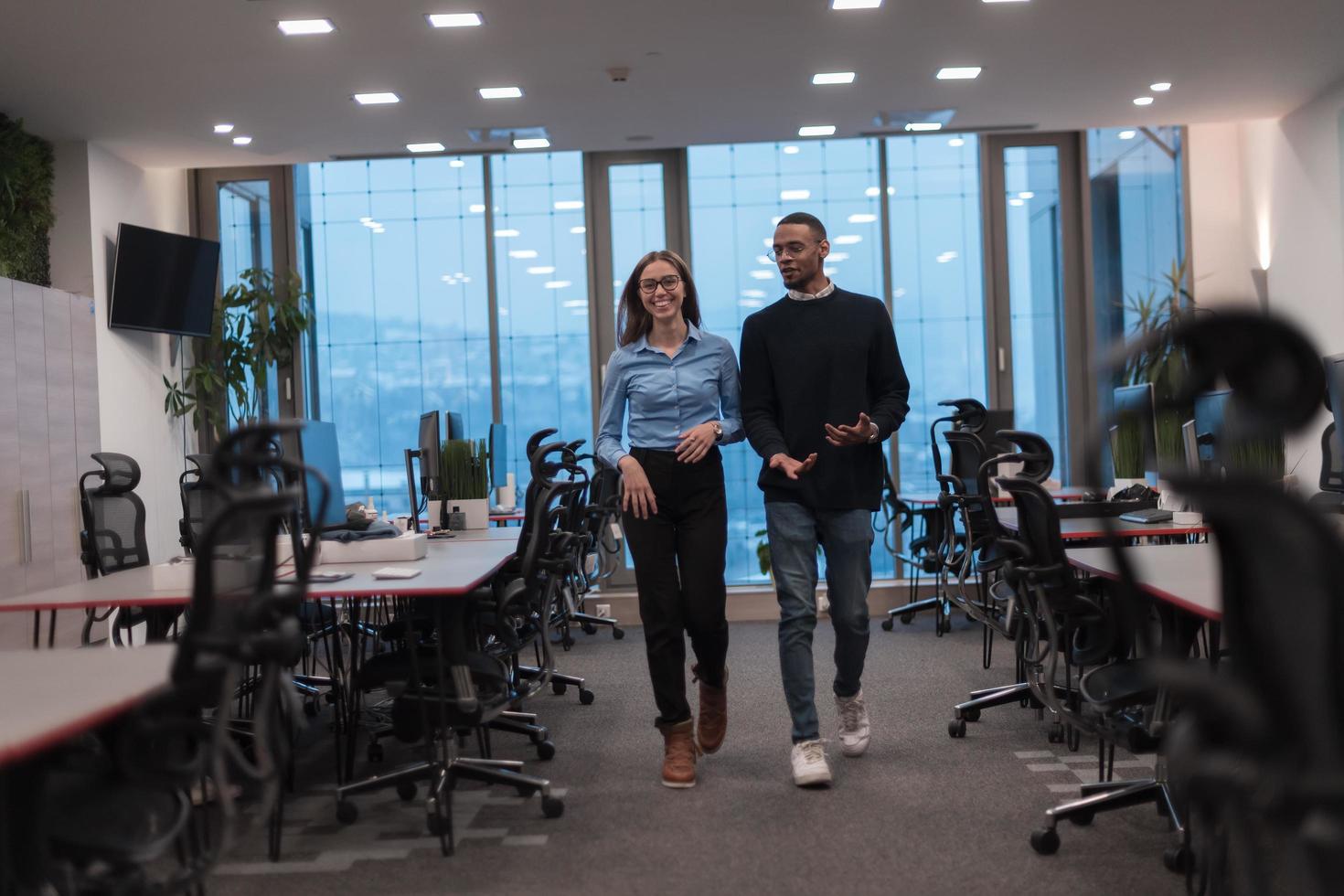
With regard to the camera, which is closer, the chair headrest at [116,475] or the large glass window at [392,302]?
the chair headrest at [116,475]

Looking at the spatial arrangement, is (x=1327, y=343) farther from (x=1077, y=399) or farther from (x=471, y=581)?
(x=471, y=581)

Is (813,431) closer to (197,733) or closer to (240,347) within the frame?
(197,733)

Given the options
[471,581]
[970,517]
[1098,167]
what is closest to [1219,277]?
[1098,167]

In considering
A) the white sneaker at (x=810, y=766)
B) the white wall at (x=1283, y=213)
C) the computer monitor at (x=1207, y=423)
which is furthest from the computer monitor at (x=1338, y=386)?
the white wall at (x=1283, y=213)

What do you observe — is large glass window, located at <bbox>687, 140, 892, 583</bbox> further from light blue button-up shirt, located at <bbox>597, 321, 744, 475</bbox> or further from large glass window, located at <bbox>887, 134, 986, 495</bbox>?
light blue button-up shirt, located at <bbox>597, 321, 744, 475</bbox>

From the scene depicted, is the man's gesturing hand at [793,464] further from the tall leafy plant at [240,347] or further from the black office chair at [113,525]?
the tall leafy plant at [240,347]

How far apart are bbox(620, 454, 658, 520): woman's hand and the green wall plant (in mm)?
4704

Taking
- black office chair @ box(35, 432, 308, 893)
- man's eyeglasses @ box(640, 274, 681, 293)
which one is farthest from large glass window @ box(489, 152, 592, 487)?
black office chair @ box(35, 432, 308, 893)

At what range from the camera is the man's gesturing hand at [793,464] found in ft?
10.9

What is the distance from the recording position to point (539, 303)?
8289mm

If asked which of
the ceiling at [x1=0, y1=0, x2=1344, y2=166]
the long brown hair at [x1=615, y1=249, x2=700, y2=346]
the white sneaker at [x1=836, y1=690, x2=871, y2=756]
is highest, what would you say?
the ceiling at [x1=0, y1=0, x2=1344, y2=166]

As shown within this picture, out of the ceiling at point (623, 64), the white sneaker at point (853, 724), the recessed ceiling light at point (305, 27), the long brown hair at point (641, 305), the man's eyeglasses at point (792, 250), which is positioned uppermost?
the ceiling at point (623, 64)

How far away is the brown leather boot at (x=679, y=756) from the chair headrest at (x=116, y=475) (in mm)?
2586

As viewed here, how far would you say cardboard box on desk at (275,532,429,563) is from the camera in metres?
3.71
